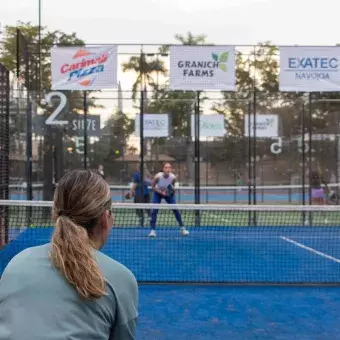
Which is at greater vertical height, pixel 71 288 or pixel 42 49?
pixel 42 49

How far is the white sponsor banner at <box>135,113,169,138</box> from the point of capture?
1489 centimetres

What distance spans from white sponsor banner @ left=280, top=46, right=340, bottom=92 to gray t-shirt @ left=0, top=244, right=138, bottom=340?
1207 centimetres

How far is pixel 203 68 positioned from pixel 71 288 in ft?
38.9

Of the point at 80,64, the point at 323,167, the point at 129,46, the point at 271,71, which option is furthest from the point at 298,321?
the point at 271,71

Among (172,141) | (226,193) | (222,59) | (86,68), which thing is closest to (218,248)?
(222,59)

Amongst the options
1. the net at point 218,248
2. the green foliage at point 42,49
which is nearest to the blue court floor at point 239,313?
the net at point 218,248

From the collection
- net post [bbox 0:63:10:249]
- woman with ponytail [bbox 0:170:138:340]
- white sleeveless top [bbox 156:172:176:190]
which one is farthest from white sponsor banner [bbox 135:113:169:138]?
woman with ponytail [bbox 0:170:138:340]

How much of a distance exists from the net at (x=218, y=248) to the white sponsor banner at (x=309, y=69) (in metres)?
3.73

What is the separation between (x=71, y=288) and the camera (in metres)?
1.36

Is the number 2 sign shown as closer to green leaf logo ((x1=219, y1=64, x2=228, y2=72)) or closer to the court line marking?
green leaf logo ((x1=219, y1=64, x2=228, y2=72))

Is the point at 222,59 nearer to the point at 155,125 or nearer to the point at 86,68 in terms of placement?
the point at 155,125

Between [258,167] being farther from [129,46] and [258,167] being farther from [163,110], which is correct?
[129,46]

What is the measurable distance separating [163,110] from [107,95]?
209cm

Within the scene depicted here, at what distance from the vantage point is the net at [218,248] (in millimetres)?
7320
